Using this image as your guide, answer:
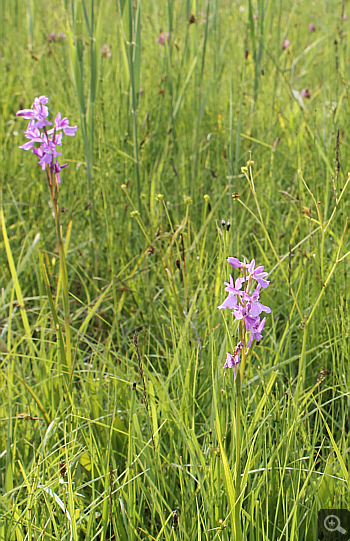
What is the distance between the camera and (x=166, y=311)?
159cm

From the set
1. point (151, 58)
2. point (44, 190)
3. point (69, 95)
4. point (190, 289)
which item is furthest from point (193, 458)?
point (151, 58)

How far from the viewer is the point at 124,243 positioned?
1818mm

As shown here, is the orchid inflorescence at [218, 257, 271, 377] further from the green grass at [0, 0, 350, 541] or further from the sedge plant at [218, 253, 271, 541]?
the green grass at [0, 0, 350, 541]

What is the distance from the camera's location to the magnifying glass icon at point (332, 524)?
88 centimetres

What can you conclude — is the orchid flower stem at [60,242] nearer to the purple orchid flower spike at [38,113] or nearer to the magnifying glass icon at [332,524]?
the purple orchid flower spike at [38,113]

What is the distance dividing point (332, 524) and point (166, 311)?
2.81 feet

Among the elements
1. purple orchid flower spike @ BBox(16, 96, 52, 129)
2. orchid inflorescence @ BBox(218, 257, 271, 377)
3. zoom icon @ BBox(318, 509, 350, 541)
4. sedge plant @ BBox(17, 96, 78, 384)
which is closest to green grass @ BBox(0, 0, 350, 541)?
A: zoom icon @ BBox(318, 509, 350, 541)

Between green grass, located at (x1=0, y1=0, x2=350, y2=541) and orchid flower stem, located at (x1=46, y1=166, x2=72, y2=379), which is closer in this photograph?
green grass, located at (x1=0, y1=0, x2=350, y2=541)

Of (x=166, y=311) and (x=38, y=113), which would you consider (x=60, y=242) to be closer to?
(x=38, y=113)

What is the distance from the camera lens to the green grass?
3.02 ft

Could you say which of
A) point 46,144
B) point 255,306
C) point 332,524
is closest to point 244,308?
point 255,306

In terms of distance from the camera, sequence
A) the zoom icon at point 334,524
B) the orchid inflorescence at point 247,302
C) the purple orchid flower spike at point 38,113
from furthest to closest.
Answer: the purple orchid flower spike at point 38,113 < the zoom icon at point 334,524 < the orchid inflorescence at point 247,302

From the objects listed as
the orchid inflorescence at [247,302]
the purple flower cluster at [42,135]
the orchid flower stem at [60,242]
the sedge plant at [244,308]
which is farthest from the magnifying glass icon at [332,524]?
the purple flower cluster at [42,135]

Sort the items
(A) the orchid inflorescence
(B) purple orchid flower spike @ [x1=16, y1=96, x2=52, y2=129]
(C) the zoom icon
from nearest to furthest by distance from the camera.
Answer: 1. (A) the orchid inflorescence
2. (C) the zoom icon
3. (B) purple orchid flower spike @ [x1=16, y1=96, x2=52, y2=129]
